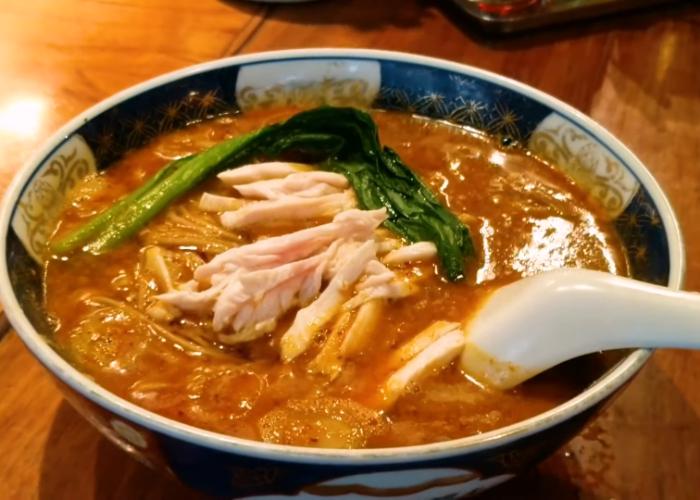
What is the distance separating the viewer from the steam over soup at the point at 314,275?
0.88 m

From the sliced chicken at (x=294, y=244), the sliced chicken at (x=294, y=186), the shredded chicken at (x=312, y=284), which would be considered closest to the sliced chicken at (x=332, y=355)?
the shredded chicken at (x=312, y=284)

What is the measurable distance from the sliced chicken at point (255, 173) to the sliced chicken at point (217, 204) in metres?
0.04

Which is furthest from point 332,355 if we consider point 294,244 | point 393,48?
point 393,48

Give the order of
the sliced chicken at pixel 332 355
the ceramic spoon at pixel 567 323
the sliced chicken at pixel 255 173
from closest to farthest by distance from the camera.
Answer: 1. the ceramic spoon at pixel 567 323
2. the sliced chicken at pixel 332 355
3. the sliced chicken at pixel 255 173

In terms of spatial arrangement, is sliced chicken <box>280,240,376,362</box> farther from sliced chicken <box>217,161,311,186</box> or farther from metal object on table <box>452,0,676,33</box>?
metal object on table <box>452,0,676,33</box>

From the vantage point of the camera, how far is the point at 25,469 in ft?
3.04

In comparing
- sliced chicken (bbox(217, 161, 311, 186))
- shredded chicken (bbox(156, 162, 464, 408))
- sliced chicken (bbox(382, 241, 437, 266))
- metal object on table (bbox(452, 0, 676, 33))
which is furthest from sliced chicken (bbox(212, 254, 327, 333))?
metal object on table (bbox(452, 0, 676, 33))

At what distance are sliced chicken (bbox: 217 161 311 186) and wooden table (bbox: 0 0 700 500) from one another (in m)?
0.39

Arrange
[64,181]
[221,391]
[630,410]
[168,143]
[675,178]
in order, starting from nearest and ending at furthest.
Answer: [221,391]
[630,410]
[64,181]
[168,143]
[675,178]

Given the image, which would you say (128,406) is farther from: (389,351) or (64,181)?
(64,181)

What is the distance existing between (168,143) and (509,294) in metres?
0.68

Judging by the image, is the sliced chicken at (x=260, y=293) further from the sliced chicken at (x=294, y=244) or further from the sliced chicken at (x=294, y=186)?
the sliced chicken at (x=294, y=186)

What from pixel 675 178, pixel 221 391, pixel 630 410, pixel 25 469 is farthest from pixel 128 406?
pixel 675 178

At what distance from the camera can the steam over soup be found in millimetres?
880
